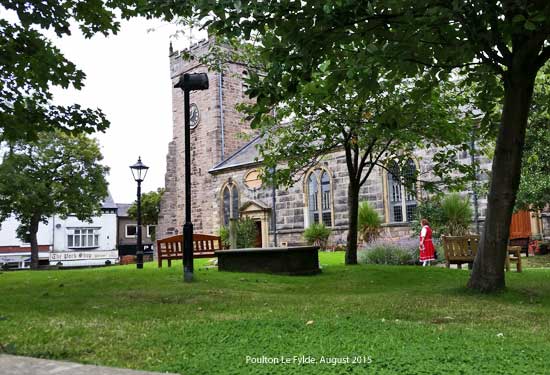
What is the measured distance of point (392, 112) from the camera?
396 inches

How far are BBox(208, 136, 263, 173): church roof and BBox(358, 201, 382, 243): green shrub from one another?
33.0 ft

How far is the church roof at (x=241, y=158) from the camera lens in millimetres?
35772

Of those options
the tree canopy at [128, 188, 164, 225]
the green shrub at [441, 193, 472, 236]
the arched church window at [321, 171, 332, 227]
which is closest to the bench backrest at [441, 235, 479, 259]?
the green shrub at [441, 193, 472, 236]

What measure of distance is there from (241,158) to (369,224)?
13090 millimetres

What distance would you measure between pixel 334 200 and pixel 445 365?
2647 cm

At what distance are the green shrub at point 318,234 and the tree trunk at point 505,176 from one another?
21.0 metres

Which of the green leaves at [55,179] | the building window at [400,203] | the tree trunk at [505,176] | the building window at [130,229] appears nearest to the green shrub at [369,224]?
the building window at [400,203]

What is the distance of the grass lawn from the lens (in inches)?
153

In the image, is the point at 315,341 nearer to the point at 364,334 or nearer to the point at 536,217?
the point at 364,334

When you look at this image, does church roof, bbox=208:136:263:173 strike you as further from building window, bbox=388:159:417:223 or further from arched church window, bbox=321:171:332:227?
building window, bbox=388:159:417:223

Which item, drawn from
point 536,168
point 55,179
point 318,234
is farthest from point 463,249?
point 55,179

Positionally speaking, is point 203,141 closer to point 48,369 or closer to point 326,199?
point 326,199

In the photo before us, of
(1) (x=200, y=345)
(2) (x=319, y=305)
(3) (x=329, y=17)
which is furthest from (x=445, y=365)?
(3) (x=329, y=17)

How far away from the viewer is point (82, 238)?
6259 cm
